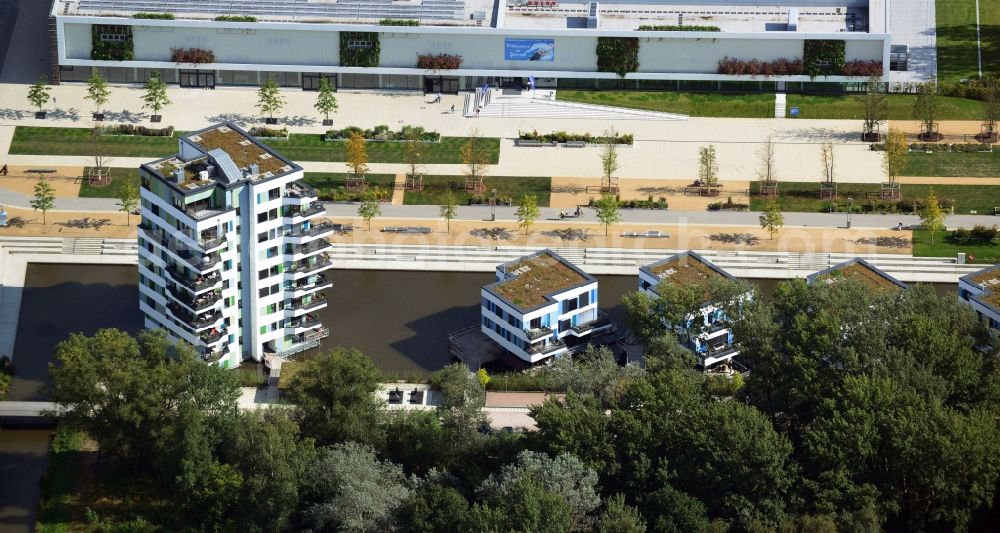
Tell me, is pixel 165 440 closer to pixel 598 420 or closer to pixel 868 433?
pixel 598 420

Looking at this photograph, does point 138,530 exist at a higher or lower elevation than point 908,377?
lower

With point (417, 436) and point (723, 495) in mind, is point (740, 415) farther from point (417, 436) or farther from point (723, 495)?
point (417, 436)

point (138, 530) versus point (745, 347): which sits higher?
point (745, 347)

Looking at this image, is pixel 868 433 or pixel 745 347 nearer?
pixel 868 433

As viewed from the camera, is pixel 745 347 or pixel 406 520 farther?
pixel 745 347

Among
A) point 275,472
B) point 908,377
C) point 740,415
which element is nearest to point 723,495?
point 740,415
